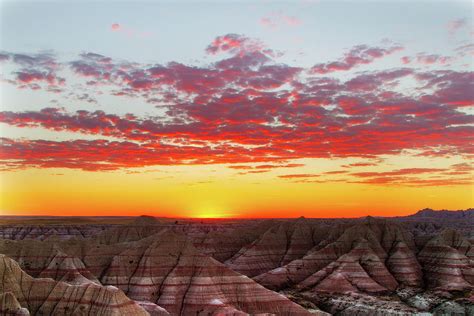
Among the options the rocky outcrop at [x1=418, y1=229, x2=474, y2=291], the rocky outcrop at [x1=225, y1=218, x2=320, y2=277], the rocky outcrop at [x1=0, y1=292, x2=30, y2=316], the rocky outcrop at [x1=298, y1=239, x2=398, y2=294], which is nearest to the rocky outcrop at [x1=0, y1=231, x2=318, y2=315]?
the rocky outcrop at [x1=0, y1=292, x2=30, y2=316]

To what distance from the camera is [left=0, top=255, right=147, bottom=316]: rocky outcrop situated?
6912cm

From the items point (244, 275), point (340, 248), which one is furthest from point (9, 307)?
point (340, 248)

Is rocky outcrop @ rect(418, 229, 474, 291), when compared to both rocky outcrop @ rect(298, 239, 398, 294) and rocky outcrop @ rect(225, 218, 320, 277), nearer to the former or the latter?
rocky outcrop @ rect(298, 239, 398, 294)

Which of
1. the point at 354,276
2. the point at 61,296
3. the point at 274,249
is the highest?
the point at 274,249

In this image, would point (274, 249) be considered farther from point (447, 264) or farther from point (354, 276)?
point (447, 264)

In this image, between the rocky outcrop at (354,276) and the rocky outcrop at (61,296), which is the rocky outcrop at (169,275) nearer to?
the rocky outcrop at (61,296)

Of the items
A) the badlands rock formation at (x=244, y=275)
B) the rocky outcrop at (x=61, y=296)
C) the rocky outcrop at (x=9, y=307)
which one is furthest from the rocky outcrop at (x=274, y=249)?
the rocky outcrop at (x=9, y=307)

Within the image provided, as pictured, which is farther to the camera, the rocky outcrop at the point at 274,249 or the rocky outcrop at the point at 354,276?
the rocky outcrop at the point at 274,249

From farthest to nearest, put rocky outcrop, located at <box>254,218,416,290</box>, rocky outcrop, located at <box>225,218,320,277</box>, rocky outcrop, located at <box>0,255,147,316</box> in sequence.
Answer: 1. rocky outcrop, located at <box>225,218,320,277</box>
2. rocky outcrop, located at <box>254,218,416,290</box>
3. rocky outcrop, located at <box>0,255,147,316</box>

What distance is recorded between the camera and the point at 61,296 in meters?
72.7

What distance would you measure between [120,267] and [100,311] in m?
40.7

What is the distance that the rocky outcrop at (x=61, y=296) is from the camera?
69.1 metres

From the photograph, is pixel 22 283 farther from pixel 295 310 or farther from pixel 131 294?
pixel 295 310

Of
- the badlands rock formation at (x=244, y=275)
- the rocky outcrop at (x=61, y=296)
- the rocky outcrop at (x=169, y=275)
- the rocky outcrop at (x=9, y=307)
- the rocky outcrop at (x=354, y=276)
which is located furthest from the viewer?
the rocky outcrop at (x=354, y=276)
